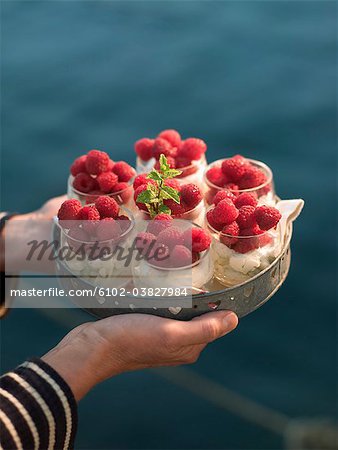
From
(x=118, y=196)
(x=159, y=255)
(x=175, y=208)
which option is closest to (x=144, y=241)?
(x=159, y=255)

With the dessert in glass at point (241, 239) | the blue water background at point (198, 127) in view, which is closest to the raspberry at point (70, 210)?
the dessert in glass at point (241, 239)

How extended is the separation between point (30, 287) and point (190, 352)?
1.01 meters

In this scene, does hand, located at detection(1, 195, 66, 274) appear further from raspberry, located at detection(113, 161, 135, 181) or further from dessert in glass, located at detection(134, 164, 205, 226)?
dessert in glass, located at detection(134, 164, 205, 226)

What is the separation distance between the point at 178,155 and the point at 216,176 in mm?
146

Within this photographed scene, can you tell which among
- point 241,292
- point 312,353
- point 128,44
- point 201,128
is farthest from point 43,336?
point 128,44

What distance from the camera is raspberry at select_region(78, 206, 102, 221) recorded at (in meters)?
1.54

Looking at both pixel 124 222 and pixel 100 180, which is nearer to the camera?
pixel 124 222

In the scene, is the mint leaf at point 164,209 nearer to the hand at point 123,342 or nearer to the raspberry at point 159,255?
the raspberry at point 159,255

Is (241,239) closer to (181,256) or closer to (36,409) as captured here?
(181,256)

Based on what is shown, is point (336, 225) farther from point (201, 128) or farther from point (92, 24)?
point (92, 24)

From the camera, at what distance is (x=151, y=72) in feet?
14.2

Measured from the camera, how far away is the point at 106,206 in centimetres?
156

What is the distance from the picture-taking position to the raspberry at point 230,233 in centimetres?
150

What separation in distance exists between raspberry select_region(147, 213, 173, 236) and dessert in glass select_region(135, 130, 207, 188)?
25cm
